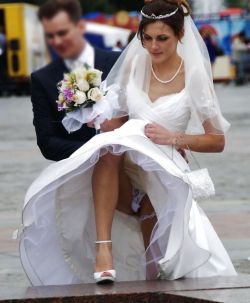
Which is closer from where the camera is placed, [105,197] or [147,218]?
[105,197]

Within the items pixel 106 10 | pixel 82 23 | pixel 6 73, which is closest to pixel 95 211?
pixel 82 23

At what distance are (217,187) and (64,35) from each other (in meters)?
6.06

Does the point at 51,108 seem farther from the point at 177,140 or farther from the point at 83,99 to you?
the point at 177,140

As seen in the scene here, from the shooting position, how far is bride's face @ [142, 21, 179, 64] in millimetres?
5859

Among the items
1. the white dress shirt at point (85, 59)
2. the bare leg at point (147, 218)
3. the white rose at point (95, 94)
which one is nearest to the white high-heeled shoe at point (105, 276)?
the bare leg at point (147, 218)

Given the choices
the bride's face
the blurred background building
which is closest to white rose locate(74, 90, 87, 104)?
the bride's face

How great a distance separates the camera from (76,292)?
5.59 metres

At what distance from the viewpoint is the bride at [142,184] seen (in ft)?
18.5

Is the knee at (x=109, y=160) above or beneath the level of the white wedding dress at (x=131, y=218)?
above

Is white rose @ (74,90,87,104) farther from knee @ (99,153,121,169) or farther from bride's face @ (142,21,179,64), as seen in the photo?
bride's face @ (142,21,179,64)

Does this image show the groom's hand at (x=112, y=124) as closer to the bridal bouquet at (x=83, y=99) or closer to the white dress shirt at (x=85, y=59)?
the bridal bouquet at (x=83, y=99)

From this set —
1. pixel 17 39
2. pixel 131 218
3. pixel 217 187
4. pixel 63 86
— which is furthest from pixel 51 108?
pixel 17 39

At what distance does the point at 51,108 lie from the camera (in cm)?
614

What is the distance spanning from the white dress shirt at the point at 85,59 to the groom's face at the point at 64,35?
14 centimetres
